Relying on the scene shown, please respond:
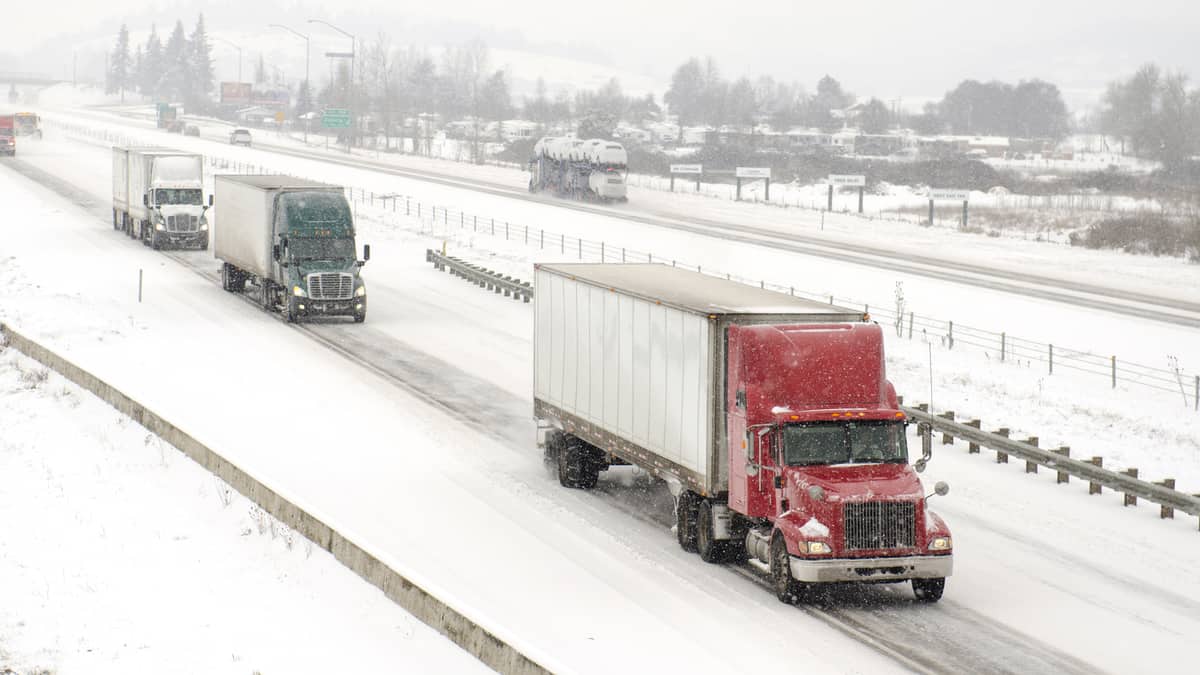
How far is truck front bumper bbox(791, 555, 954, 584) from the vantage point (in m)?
16.6

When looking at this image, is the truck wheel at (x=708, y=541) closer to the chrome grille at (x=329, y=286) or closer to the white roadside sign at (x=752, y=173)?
the chrome grille at (x=329, y=286)

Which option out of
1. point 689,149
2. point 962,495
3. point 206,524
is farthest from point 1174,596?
point 689,149

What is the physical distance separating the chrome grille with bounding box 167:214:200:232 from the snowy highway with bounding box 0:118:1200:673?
14434 millimetres

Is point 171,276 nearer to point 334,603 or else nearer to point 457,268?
point 457,268

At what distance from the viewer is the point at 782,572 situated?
17172mm

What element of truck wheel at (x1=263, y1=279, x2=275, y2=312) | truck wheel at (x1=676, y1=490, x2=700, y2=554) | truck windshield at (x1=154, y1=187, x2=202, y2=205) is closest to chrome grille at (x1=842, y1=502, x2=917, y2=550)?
truck wheel at (x1=676, y1=490, x2=700, y2=554)

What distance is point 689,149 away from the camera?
174m

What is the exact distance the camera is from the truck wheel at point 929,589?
17234 mm

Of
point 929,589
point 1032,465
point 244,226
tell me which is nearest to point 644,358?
point 929,589

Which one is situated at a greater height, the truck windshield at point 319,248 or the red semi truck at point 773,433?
the truck windshield at point 319,248

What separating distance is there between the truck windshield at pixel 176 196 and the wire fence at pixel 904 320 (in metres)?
12.9

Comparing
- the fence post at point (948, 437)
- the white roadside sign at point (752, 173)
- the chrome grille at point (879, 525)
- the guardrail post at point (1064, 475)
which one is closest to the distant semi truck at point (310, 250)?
the fence post at point (948, 437)

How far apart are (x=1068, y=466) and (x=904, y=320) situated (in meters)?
20.7

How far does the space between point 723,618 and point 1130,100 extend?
187 m
